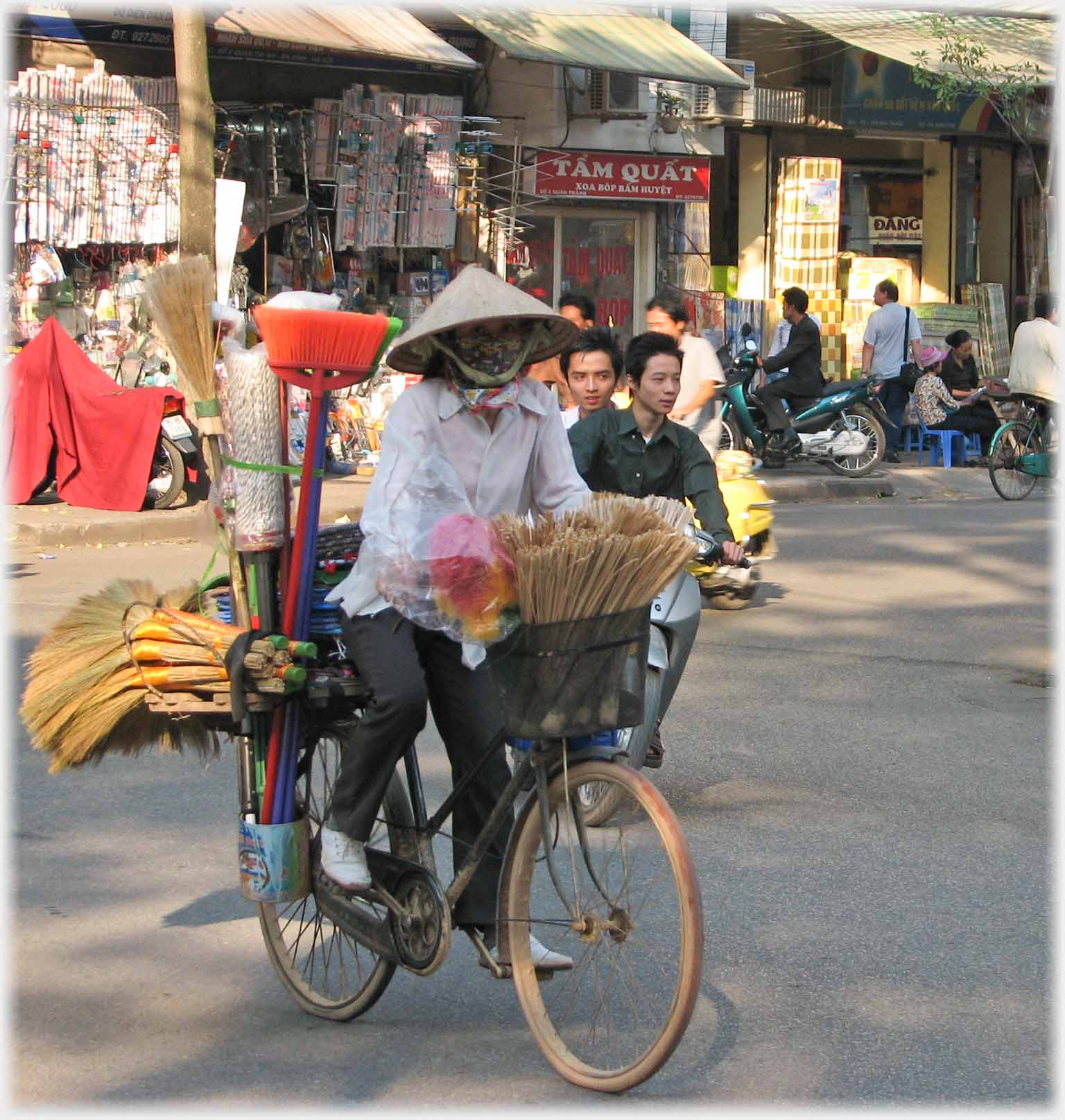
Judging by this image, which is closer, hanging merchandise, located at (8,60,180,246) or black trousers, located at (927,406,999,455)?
hanging merchandise, located at (8,60,180,246)

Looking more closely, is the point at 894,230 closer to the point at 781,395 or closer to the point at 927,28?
the point at 927,28

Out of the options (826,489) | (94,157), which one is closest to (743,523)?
(826,489)

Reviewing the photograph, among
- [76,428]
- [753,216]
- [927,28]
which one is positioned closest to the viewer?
[76,428]

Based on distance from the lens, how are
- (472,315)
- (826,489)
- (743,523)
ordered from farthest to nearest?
1. (826,489)
2. (743,523)
3. (472,315)

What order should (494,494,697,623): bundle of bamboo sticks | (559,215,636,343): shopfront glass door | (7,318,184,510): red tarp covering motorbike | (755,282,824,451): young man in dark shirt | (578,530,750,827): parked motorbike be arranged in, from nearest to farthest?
1. (494,494,697,623): bundle of bamboo sticks
2. (578,530,750,827): parked motorbike
3. (7,318,184,510): red tarp covering motorbike
4. (755,282,824,451): young man in dark shirt
5. (559,215,636,343): shopfront glass door

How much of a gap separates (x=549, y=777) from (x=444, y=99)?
1345cm

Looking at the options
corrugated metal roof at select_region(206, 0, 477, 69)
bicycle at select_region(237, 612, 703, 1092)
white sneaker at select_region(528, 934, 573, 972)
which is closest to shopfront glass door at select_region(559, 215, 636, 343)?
corrugated metal roof at select_region(206, 0, 477, 69)

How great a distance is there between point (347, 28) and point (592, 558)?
12.6 meters

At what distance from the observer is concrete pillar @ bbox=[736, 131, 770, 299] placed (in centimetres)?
2042

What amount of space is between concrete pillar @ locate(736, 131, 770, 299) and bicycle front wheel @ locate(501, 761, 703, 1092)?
17.5 metres

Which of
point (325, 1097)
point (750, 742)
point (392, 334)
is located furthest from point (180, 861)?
point (750, 742)

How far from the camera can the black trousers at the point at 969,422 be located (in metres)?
17.2

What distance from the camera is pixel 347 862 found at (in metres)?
3.79

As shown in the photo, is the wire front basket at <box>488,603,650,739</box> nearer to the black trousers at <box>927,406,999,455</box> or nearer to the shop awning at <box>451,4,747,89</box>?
the shop awning at <box>451,4,747,89</box>
